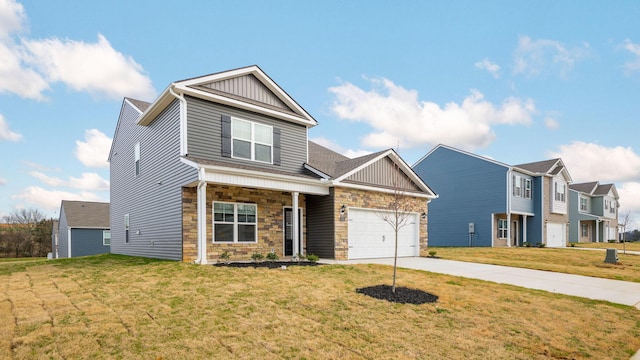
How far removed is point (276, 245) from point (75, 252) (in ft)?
80.6

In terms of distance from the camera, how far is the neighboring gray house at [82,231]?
97.6ft

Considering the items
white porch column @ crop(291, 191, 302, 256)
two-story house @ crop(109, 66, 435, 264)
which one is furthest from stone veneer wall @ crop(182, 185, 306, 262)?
white porch column @ crop(291, 191, 302, 256)

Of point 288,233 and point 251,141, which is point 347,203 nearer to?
point 288,233

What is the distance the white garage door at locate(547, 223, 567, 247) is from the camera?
29641 millimetres

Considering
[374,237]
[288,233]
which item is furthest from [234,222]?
[374,237]

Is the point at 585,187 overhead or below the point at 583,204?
overhead

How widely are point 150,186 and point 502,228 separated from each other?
24.5 meters

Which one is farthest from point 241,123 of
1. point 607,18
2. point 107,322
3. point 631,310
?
point 607,18

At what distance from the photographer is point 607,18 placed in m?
13.2

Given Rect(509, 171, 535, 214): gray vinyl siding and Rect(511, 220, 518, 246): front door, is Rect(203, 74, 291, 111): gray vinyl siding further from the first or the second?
Rect(511, 220, 518, 246): front door

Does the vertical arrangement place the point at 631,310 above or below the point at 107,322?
below

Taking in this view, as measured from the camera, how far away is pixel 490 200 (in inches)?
1048

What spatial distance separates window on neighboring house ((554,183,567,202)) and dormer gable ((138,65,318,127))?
2538 cm

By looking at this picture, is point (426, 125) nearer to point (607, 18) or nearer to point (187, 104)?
point (607, 18)
